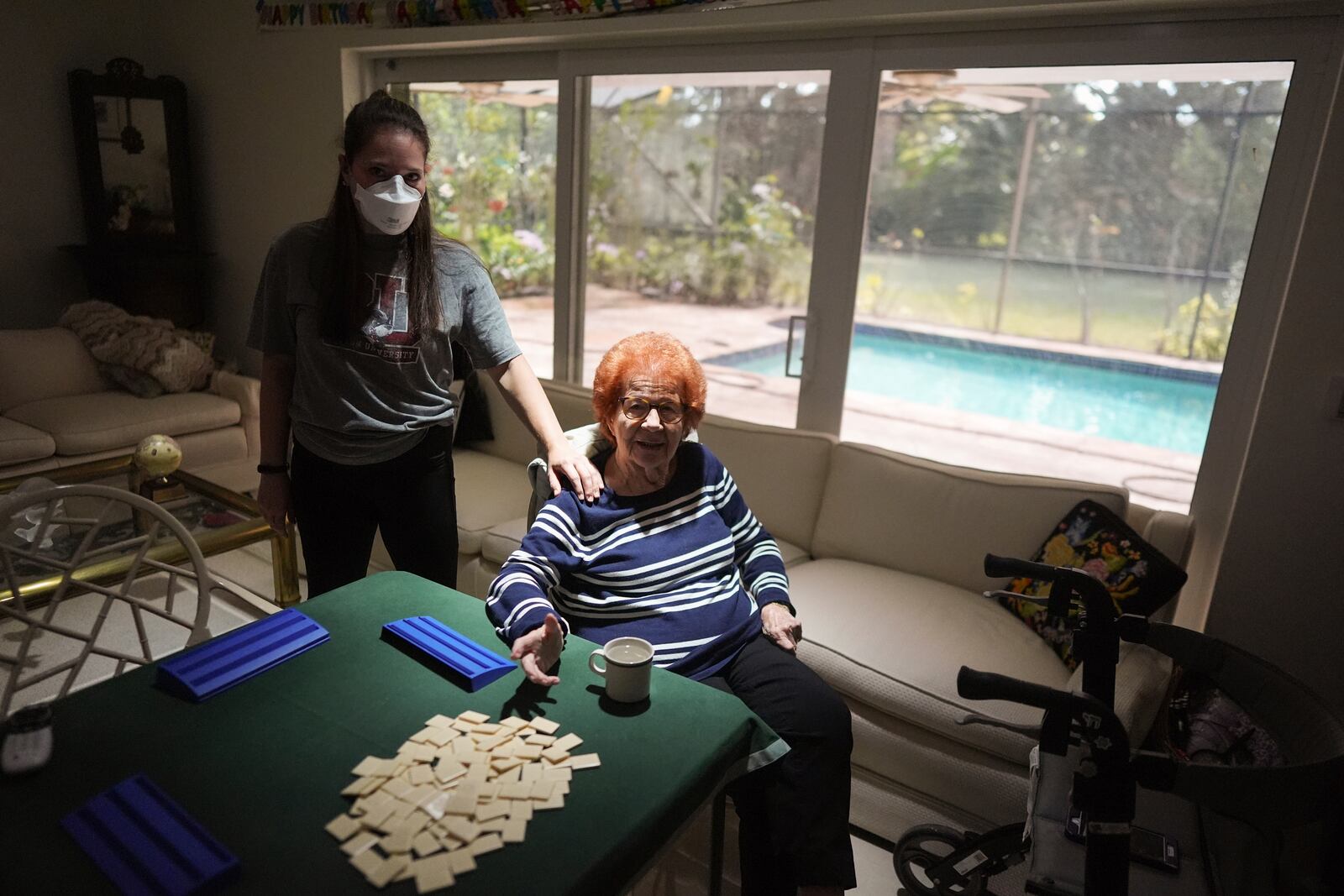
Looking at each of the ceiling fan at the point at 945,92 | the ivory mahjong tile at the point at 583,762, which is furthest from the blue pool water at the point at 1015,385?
the ivory mahjong tile at the point at 583,762

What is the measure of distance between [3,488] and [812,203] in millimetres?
2628

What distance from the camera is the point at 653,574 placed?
1.65m

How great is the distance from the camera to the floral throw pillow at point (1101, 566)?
197 cm

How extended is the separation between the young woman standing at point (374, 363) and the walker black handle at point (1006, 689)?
79 cm

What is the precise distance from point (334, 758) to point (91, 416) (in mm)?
3155

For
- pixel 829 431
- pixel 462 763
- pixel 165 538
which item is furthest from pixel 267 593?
pixel 462 763

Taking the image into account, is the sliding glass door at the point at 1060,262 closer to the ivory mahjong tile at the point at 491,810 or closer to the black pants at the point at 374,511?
the black pants at the point at 374,511

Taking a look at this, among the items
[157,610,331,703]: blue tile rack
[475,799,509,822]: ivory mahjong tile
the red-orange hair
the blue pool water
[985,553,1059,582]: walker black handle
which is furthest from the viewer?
the blue pool water

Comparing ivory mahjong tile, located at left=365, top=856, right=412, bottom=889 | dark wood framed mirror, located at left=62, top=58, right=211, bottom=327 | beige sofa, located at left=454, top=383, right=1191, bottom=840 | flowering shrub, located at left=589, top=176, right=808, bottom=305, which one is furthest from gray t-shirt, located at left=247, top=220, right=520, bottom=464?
dark wood framed mirror, located at left=62, top=58, right=211, bottom=327

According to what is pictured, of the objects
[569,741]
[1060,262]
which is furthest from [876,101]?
[569,741]

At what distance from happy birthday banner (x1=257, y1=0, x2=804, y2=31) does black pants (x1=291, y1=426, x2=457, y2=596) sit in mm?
1739

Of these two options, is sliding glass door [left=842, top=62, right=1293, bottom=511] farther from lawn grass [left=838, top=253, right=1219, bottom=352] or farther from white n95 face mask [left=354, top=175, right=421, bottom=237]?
white n95 face mask [left=354, top=175, right=421, bottom=237]

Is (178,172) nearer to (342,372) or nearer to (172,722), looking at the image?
(342,372)

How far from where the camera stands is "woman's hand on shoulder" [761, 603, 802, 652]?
165 centimetres
